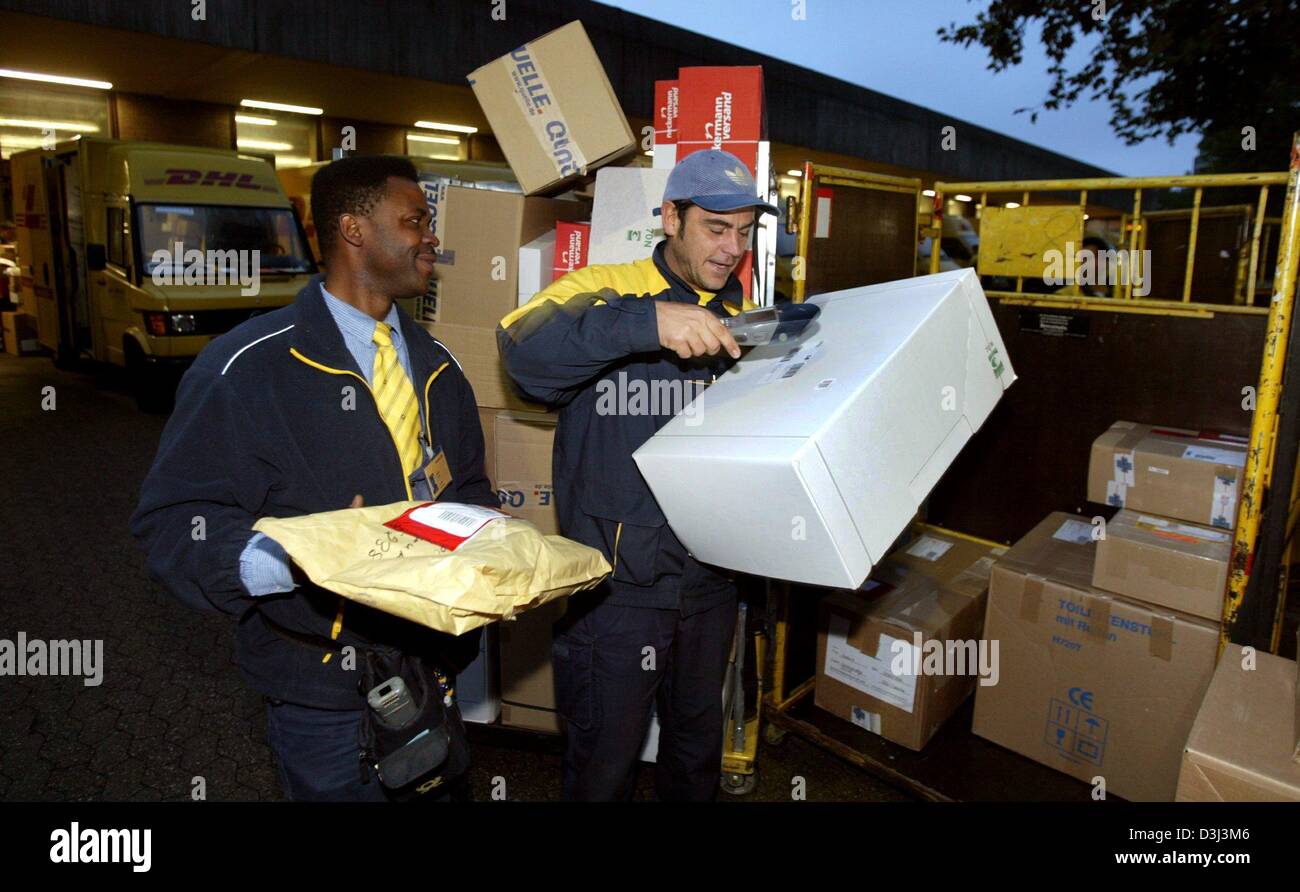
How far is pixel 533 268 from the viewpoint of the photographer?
291cm

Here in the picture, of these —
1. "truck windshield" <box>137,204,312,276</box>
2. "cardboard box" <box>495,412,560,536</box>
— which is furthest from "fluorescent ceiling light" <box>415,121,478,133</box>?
"cardboard box" <box>495,412,560,536</box>

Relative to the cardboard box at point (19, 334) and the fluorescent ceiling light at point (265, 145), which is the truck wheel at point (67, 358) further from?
the fluorescent ceiling light at point (265, 145)

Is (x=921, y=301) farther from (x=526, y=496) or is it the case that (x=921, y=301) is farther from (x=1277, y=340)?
(x=526, y=496)

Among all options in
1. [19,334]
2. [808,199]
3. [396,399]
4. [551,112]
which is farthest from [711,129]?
[19,334]

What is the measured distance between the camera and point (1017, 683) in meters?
2.90

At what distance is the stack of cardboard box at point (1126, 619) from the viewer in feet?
8.13

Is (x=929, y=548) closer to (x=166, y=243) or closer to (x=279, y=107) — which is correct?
(x=166, y=243)

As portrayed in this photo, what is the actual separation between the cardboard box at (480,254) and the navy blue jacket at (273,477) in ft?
3.84

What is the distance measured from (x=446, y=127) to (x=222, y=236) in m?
8.09

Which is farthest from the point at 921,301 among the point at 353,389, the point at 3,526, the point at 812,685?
the point at 3,526

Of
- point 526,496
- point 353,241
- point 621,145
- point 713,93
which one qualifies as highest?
point 713,93

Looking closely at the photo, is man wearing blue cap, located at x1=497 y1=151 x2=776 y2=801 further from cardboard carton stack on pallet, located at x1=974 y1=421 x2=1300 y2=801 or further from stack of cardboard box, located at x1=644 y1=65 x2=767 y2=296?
cardboard carton stack on pallet, located at x1=974 y1=421 x2=1300 y2=801

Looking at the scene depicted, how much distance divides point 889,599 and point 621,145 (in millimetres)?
2013

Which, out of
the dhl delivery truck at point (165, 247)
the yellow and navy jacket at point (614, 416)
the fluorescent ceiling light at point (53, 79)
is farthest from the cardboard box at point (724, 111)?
the fluorescent ceiling light at point (53, 79)
